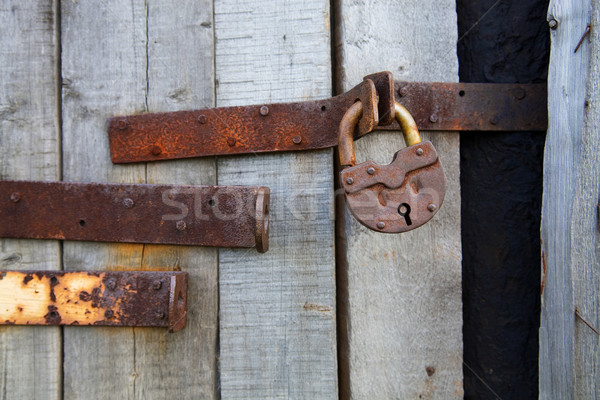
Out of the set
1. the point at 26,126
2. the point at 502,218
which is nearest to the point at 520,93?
the point at 502,218

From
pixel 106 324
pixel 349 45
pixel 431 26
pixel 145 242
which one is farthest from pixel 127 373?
pixel 431 26

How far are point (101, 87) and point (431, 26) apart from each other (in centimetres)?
64

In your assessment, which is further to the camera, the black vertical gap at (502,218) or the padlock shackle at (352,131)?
the black vertical gap at (502,218)

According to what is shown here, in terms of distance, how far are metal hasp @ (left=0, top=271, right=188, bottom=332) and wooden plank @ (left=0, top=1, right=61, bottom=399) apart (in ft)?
0.12

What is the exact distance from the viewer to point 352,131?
0.64 metres

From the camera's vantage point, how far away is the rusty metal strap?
74 centimetres

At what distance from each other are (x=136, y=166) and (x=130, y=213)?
9cm

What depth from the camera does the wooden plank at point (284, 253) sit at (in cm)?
76

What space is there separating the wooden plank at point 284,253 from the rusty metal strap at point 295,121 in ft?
0.11

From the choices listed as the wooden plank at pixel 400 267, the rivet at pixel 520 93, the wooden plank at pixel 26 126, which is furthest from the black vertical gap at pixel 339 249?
the wooden plank at pixel 26 126

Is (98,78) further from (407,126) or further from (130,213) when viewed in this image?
(407,126)

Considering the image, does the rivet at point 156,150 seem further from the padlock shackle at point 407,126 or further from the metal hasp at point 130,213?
the padlock shackle at point 407,126

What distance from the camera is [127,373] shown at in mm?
771

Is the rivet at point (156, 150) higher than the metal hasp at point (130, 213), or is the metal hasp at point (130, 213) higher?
the rivet at point (156, 150)
